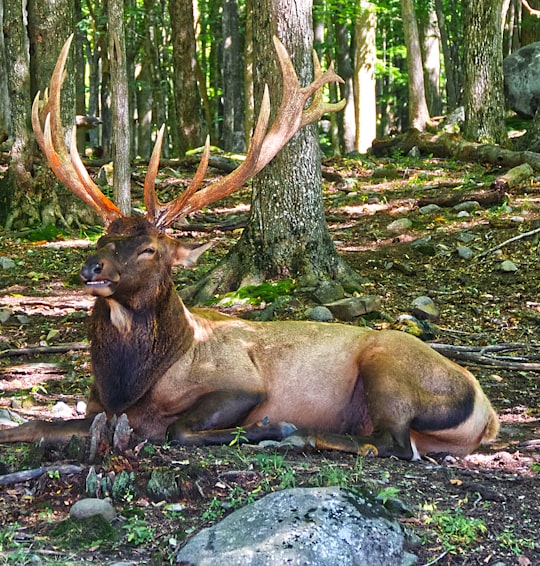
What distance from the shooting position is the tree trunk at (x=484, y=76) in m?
16.7

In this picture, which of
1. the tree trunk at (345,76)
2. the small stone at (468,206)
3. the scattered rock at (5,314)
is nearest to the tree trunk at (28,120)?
the scattered rock at (5,314)

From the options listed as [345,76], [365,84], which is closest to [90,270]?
[365,84]

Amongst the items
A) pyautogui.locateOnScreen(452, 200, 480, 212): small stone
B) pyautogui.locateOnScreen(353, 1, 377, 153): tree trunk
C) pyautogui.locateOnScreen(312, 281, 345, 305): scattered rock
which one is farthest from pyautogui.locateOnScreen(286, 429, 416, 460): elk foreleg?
pyautogui.locateOnScreen(353, 1, 377, 153): tree trunk

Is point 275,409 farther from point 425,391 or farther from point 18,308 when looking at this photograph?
point 18,308

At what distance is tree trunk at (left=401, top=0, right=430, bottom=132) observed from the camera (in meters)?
19.9

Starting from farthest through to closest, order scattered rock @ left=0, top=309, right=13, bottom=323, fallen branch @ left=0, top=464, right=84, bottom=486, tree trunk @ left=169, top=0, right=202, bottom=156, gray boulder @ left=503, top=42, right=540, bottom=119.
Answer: gray boulder @ left=503, top=42, right=540, bottom=119, tree trunk @ left=169, top=0, right=202, bottom=156, scattered rock @ left=0, top=309, right=13, bottom=323, fallen branch @ left=0, top=464, right=84, bottom=486

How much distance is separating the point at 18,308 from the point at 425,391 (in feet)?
16.9

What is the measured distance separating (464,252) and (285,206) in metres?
2.74

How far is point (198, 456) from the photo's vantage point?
4.88 metres

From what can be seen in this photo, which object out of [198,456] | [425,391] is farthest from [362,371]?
[198,456]

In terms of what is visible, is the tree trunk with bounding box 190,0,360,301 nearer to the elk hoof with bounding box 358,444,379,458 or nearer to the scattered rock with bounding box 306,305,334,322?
the scattered rock with bounding box 306,305,334,322

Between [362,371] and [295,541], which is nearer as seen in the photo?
[295,541]

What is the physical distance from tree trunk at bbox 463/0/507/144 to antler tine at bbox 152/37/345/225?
34.4 feet

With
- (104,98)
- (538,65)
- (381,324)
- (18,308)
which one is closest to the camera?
(381,324)
